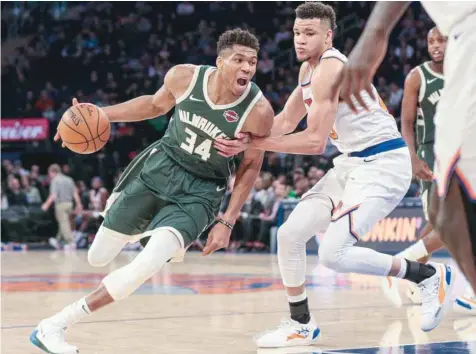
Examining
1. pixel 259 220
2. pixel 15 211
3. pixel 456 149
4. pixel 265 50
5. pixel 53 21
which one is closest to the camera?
pixel 456 149

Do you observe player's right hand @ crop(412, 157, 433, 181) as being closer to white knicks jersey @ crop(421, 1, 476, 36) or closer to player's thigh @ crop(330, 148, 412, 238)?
player's thigh @ crop(330, 148, 412, 238)

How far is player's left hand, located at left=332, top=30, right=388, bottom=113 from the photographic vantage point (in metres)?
2.70

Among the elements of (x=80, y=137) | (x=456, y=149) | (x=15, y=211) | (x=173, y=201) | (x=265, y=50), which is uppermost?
(x=456, y=149)

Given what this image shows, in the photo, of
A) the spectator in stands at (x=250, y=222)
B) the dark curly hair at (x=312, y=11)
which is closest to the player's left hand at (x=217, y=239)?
the dark curly hair at (x=312, y=11)

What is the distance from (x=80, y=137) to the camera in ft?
17.9

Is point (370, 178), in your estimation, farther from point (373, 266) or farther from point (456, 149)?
point (456, 149)

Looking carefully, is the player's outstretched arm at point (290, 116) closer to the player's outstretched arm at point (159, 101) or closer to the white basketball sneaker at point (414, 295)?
the player's outstretched arm at point (159, 101)

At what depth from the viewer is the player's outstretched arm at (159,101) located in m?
5.63

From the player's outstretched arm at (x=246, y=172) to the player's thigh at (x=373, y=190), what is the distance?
24.1 inches

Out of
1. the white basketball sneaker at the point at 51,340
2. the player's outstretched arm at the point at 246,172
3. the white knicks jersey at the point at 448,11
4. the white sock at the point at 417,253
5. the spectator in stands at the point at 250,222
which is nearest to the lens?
the white knicks jersey at the point at 448,11

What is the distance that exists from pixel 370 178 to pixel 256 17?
18.2 meters

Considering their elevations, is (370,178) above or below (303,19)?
below

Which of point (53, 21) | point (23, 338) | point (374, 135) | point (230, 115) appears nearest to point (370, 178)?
point (374, 135)

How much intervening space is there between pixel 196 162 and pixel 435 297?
189 cm
